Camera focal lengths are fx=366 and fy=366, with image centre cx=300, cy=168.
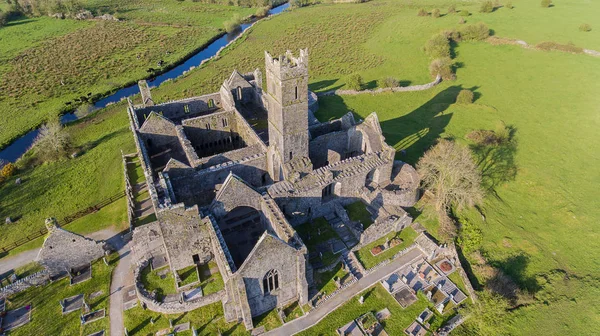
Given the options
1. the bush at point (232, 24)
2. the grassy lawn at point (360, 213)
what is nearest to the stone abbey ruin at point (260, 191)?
the grassy lawn at point (360, 213)

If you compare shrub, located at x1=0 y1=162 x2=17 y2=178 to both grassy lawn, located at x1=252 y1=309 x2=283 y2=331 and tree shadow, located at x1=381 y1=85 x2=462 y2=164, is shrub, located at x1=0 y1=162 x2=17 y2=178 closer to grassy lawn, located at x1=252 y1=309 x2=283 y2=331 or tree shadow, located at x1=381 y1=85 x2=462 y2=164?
grassy lawn, located at x1=252 y1=309 x2=283 y2=331

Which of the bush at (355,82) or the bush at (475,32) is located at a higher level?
the bush at (475,32)

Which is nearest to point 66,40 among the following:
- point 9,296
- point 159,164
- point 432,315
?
point 159,164

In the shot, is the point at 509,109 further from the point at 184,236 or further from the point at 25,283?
the point at 25,283

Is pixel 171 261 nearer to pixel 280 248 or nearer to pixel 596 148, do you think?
pixel 280 248

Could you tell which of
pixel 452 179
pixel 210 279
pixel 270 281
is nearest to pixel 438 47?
pixel 452 179

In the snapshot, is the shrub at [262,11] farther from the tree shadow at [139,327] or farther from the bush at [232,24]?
the tree shadow at [139,327]
